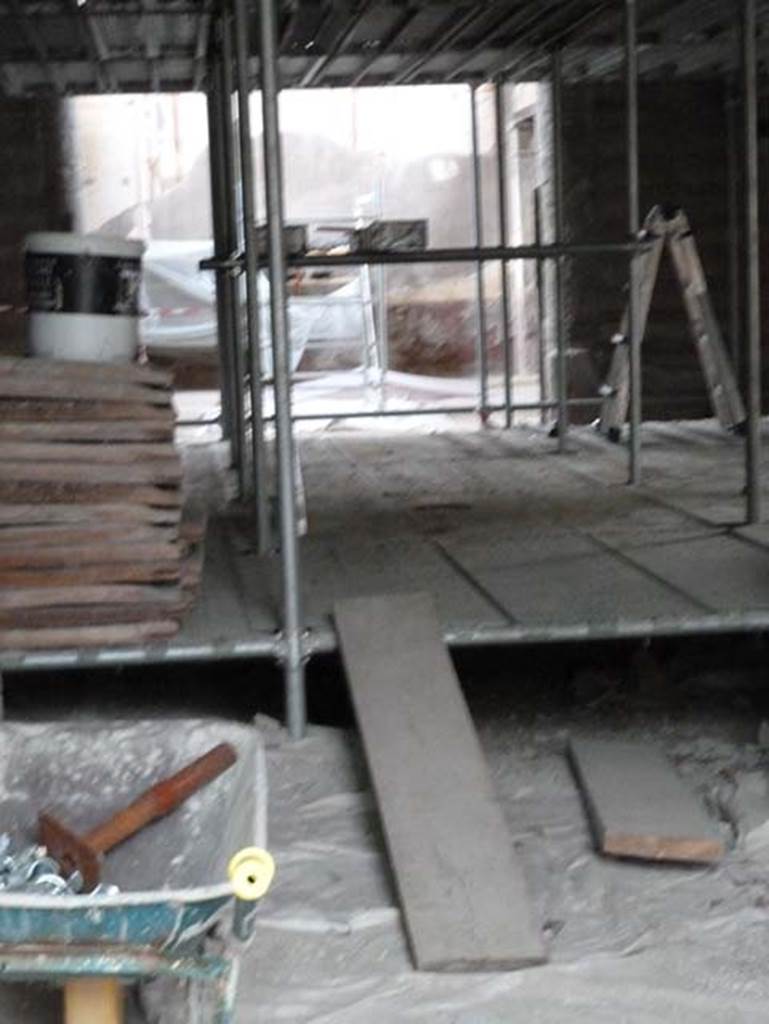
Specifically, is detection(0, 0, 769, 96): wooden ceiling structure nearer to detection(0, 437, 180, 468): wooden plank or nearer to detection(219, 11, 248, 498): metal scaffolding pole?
detection(219, 11, 248, 498): metal scaffolding pole

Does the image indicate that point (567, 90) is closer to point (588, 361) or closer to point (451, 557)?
point (588, 361)

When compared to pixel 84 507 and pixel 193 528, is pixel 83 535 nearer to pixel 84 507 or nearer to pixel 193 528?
pixel 84 507

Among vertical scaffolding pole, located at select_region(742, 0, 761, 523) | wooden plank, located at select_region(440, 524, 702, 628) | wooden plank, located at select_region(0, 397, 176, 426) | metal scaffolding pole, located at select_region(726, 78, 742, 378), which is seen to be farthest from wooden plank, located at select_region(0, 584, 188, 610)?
metal scaffolding pole, located at select_region(726, 78, 742, 378)

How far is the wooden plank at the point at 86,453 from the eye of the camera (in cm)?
368

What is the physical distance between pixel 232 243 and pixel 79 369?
8.99ft

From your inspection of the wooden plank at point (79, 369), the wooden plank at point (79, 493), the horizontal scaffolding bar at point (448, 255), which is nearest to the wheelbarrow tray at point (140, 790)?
the wooden plank at point (79, 493)

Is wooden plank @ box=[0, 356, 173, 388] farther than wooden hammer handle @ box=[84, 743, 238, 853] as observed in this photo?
Yes

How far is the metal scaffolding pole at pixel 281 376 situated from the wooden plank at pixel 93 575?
10.6 inches

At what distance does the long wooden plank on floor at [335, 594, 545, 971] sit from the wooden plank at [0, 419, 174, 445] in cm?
62

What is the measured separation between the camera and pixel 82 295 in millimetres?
3770

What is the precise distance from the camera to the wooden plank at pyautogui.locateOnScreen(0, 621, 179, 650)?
365cm

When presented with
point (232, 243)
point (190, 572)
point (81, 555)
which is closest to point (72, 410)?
point (81, 555)

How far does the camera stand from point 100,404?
3.71 meters

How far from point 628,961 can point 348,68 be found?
5561mm
